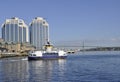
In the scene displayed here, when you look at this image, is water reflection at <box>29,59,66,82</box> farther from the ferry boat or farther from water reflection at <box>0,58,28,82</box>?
the ferry boat

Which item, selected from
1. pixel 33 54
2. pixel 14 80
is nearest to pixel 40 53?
A: pixel 33 54

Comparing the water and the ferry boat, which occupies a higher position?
the ferry boat

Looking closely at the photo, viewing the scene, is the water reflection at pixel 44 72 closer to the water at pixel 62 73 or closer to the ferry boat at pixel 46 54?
the water at pixel 62 73

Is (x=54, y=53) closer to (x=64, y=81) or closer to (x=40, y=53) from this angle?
(x=40, y=53)

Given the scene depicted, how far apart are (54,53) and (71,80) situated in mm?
89252

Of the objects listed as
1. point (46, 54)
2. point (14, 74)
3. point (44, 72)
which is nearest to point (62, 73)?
point (44, 72)

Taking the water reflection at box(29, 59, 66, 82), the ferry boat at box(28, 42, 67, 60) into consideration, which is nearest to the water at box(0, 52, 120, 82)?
the water reflection at box(29, 59, 66, 82)

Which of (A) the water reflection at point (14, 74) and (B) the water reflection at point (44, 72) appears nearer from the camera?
(A) the water reflection at point (14, 74)

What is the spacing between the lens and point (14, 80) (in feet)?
147

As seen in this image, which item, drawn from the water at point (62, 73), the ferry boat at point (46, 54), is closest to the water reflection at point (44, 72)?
the water at point (62, 73)

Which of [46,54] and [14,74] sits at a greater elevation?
[46,54]

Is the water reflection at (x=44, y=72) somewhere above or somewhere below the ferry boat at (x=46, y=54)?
below

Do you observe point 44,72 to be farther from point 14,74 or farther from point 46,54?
point 46,54

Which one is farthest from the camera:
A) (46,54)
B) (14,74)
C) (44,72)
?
(46,54)
